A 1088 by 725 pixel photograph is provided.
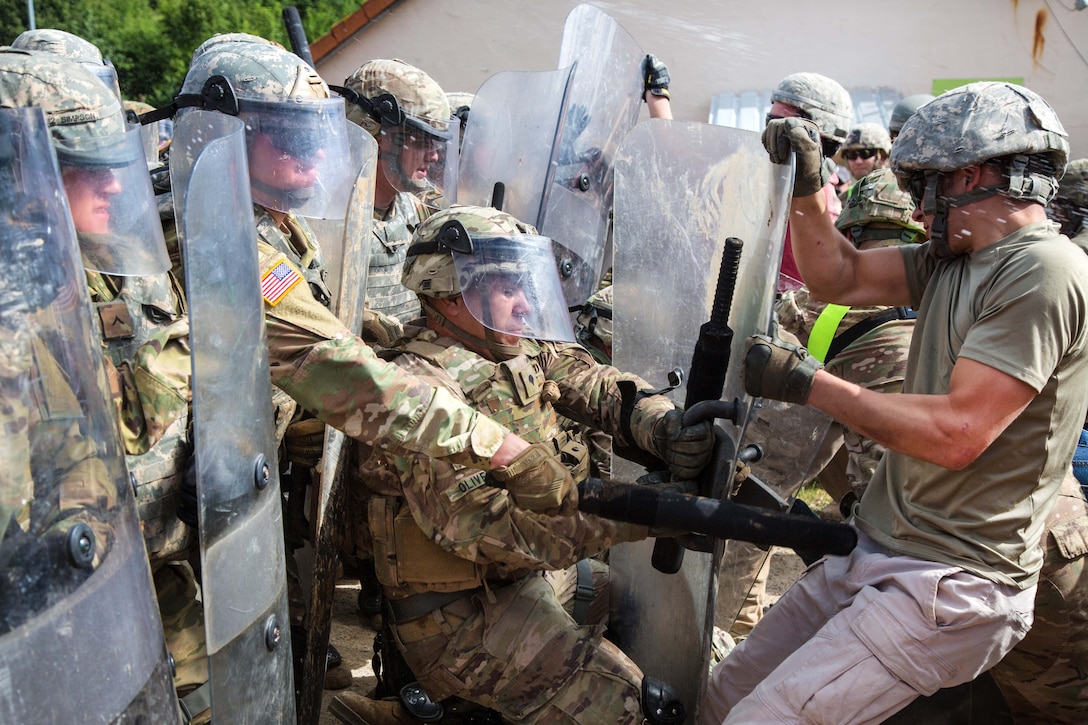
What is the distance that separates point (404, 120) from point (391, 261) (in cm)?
64

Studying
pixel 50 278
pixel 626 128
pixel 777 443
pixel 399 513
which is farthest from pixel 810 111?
pixel 50 278

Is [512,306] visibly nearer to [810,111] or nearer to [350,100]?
[350,100]

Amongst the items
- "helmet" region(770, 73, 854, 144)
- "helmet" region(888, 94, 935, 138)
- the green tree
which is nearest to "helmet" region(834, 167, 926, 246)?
"helmet" region(770, 73, 854, 144)

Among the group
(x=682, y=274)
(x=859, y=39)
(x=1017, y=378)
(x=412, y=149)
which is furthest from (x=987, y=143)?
(x=859, y=39)

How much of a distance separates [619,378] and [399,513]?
0.78 metres

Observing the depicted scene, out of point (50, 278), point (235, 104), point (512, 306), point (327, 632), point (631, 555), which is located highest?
point (50, 278)

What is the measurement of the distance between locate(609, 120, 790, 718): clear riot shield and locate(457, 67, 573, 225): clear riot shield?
1759mm

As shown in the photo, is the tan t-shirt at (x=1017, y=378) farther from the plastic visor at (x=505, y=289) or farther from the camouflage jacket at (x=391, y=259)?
the camouflage jacket at (x=391, y=259)

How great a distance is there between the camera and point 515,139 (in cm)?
481

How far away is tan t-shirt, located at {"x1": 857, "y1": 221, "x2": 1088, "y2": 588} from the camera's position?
2.18 metres

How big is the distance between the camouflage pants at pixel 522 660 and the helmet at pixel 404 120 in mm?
2336

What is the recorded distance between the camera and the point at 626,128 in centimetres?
480

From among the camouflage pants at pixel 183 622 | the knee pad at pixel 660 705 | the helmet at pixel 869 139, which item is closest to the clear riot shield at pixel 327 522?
the camouflage pants at pixel 183 622

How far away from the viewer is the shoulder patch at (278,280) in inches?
101
